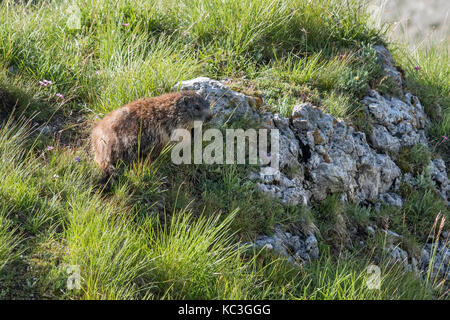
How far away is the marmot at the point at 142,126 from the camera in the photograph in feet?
15.3

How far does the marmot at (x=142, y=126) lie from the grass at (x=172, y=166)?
0.54 feet

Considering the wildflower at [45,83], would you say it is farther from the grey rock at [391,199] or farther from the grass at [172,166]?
the grey rock at [391,199]

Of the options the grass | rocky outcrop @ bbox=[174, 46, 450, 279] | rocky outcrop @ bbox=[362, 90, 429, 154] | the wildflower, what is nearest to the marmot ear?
rocky outcrop @ bbox=[174, 46, 450, 279]

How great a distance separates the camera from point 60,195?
14.0 ft

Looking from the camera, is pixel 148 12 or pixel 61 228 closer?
pixel 61 228

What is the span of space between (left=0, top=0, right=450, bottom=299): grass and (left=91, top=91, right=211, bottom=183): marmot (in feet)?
0.54

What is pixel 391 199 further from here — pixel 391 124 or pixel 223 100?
pixel 223 100

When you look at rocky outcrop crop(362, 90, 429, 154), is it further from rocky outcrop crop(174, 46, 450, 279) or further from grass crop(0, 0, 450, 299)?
grass crop(0, 0, 450, 299)

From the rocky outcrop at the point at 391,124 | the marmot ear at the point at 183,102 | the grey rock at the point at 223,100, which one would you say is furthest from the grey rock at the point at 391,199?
the marmot ear at the point at 183,102

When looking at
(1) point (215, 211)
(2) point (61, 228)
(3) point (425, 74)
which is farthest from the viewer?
(3) point (425, 74)

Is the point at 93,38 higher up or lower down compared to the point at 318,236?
higher up

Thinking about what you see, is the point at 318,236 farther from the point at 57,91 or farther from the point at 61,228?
the point at 57,91
